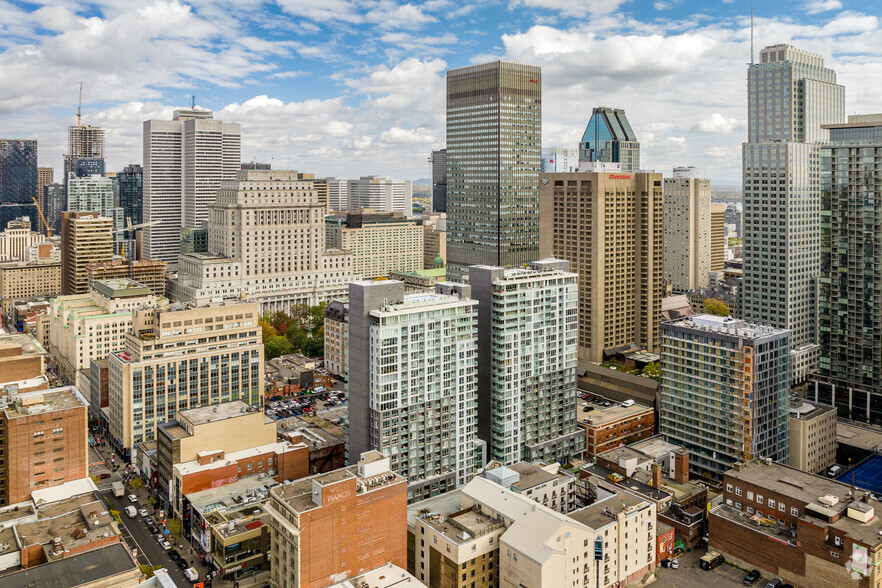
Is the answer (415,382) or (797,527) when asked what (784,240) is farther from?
(415,382)

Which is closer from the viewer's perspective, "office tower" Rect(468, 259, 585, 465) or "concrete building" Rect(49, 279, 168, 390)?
"office tower" Rect(468, 259, 585, 465)

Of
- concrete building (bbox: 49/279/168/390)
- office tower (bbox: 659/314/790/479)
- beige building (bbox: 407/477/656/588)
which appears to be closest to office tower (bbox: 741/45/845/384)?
office tower (bbox: 659/314/790/479)

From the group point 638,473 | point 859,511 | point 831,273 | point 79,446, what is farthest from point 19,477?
point 831,273

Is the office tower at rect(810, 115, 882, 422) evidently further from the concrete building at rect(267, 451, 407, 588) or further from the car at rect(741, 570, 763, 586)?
the concrete building at rect(267, 451, 407, 588)

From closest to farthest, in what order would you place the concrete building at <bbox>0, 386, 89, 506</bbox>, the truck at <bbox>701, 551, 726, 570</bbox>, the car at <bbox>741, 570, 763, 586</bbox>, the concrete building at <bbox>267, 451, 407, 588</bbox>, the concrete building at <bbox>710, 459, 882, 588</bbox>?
1. the concrete building at <bbox>267, 451, 407, 588</bbox>
2. the concrete building at <bbox>710, 459, 882, 588</bbox>
3. the car at <bbox>741, 570, 763, 586</bbox>
4. the truck at <bbox>701, 551, 726, 570</bbox>
5. the concrete building at <bbox>0, 386, 89, 506</bbox>

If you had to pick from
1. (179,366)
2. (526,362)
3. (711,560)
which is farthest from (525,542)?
(179,366)

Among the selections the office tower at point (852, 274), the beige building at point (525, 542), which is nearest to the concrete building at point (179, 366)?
the beige building at point (525, 542)

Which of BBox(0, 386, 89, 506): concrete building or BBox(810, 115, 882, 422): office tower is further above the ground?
BBox(810, 115, 882, 422): office tower
